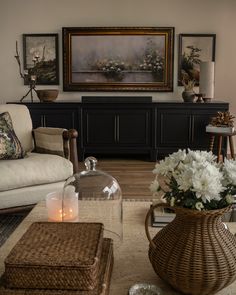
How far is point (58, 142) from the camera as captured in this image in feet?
10.2

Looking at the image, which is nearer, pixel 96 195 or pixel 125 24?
pixel 96 195

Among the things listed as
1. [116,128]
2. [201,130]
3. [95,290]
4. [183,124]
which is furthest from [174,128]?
[95,290]

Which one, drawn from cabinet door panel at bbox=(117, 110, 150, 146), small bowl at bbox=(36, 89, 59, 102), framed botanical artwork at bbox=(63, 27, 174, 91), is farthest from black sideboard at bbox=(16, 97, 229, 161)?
framed botanical artwork at bbox=(63, 27, 174, 91)

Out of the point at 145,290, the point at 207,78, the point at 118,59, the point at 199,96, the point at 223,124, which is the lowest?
the point at 145,290

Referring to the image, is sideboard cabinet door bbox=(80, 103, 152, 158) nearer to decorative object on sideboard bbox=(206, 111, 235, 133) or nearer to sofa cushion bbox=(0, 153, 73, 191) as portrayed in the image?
decorative object on sideboard bbox=(206, 111, 235, 133)

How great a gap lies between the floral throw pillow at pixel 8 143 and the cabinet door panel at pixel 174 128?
2.44 meters

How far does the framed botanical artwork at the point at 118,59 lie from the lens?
17.6 feet

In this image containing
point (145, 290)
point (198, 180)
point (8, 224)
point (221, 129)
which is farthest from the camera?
point (221, 129)

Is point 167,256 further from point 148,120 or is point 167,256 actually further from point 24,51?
point 24,51

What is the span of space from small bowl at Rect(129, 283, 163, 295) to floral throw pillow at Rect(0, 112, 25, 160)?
1908 millimetres

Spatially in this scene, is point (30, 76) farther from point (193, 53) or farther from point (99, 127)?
point (193, 53)

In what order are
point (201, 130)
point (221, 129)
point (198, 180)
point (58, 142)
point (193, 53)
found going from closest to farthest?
Result: point (198, 180)
point (58, 142)
point (221, 129)
point (201, 130)
point (193, 53)

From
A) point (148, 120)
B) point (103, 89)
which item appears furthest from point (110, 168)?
point (103, 89)

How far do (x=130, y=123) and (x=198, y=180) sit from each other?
405 cm
